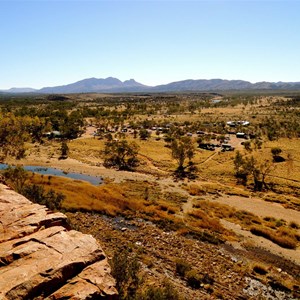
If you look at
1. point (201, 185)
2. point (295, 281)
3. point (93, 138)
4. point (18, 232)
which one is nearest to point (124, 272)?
point (18, 232)

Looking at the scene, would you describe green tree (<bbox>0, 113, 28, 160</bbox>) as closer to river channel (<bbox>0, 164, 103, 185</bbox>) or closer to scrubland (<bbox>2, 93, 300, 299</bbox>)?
scrubland (<bbox>2, 93, 300, 299</bbox>)

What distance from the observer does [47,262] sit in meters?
11.7

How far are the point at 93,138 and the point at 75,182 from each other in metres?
56.5

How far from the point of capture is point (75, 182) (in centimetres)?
5841

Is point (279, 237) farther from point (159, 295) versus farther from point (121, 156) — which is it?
point (121, 156)

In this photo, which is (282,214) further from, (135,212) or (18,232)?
(18,232)

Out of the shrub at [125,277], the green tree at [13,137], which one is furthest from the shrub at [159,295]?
the green tree at [13,137]

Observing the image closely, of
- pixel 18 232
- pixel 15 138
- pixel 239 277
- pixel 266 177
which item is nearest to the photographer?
pixel 18 232

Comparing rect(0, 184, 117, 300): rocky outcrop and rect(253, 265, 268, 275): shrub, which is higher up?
rect(0, 184, 117, 300): rocky outcrop

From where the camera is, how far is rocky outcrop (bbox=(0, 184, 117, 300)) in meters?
10.7

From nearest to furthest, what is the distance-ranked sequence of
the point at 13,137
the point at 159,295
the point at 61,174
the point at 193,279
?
the point at 159,295 → the point at 193,279 → the point at 61,174 → the point at 13,137

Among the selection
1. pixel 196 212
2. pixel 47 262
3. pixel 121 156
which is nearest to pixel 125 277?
pixel 47 262

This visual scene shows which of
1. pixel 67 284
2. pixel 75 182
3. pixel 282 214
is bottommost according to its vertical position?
pixel 282 214

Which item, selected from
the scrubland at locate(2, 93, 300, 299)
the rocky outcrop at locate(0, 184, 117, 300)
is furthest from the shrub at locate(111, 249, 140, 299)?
the rocky outcrop at locate(0, 184, 117, 300)
